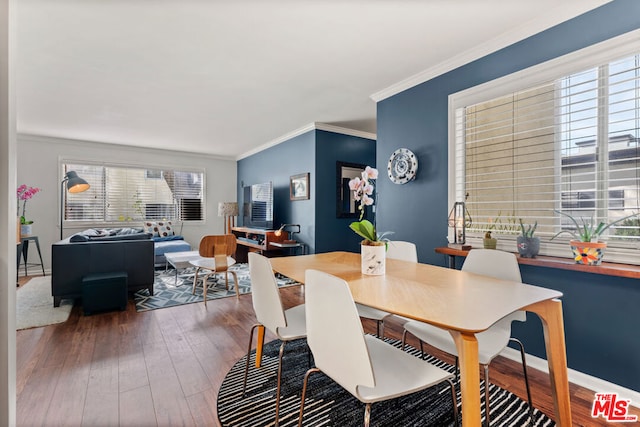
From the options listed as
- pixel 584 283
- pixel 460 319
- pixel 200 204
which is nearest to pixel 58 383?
pixel 460 319

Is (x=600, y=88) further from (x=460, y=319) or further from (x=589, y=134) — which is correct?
(x=460, y=319)

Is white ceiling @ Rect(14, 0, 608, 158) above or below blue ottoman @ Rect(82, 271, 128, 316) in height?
above

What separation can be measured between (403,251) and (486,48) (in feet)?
5.73

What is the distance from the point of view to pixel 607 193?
5.98 feet

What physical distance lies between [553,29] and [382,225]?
2108 mm

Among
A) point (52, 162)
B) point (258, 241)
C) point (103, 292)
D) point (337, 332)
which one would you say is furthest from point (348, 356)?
point (52, 162)

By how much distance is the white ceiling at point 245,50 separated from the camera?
193cm

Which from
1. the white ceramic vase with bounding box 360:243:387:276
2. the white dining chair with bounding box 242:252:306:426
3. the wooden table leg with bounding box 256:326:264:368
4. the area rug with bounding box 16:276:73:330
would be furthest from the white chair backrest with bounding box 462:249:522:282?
the area rug with bounding box 16:276:73:330

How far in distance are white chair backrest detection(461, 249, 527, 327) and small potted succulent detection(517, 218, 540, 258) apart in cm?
30

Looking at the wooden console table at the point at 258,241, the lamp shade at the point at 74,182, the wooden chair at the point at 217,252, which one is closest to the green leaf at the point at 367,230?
the wooden chair at the point at 217,252

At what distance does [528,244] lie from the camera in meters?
2.02

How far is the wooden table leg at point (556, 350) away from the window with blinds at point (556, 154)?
940 mm

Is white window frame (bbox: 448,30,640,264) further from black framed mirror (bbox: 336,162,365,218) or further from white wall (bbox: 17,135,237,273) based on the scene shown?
white wall (bbox: 17,135,237,273)

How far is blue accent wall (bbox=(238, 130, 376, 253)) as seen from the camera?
4.57 meters
